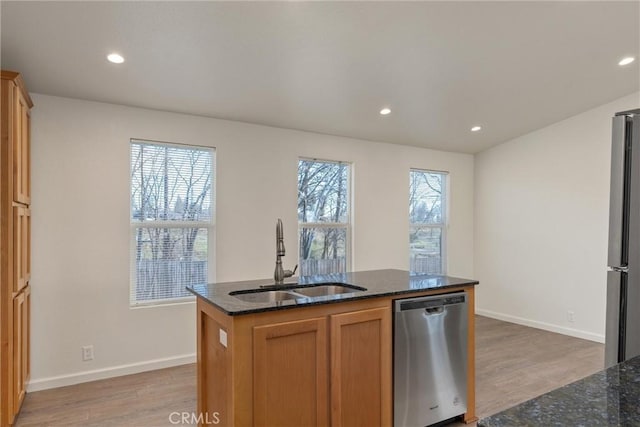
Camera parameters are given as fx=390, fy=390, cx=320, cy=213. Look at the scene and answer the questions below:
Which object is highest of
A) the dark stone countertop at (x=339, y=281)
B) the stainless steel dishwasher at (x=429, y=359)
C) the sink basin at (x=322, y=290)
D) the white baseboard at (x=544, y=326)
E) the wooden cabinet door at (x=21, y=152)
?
the wooden cabinet door at (x=21, y=152)

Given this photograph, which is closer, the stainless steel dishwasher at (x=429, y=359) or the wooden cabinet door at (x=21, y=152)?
the stainless steel dishwasher at (x=429, y=359)

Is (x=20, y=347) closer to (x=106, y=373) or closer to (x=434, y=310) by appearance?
(x=106, y=373)

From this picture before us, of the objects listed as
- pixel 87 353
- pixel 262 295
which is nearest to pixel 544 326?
pixel 262 295

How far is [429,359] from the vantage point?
8.21ft

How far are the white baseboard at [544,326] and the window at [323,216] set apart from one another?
2.52 meters

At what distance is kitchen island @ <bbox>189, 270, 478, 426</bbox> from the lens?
1.92m

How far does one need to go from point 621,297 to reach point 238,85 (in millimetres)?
3010

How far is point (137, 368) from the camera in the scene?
3564 millimetres

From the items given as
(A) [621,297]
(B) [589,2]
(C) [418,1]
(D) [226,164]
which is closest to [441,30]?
(C) [418,1]

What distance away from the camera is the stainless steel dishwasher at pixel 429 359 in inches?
95.1

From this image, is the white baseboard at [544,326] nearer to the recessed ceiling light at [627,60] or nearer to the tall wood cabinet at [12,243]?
the recessed ceiling light at [627,60]

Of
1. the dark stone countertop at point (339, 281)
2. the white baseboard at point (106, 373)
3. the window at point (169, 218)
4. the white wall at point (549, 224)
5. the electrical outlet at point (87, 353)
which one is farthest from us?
the white wall at point (549, 224)

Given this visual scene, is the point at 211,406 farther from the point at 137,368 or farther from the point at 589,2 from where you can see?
the point at 589,2

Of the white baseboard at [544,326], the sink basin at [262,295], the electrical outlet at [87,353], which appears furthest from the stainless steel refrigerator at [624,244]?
the electrical outlet at [87,353]
